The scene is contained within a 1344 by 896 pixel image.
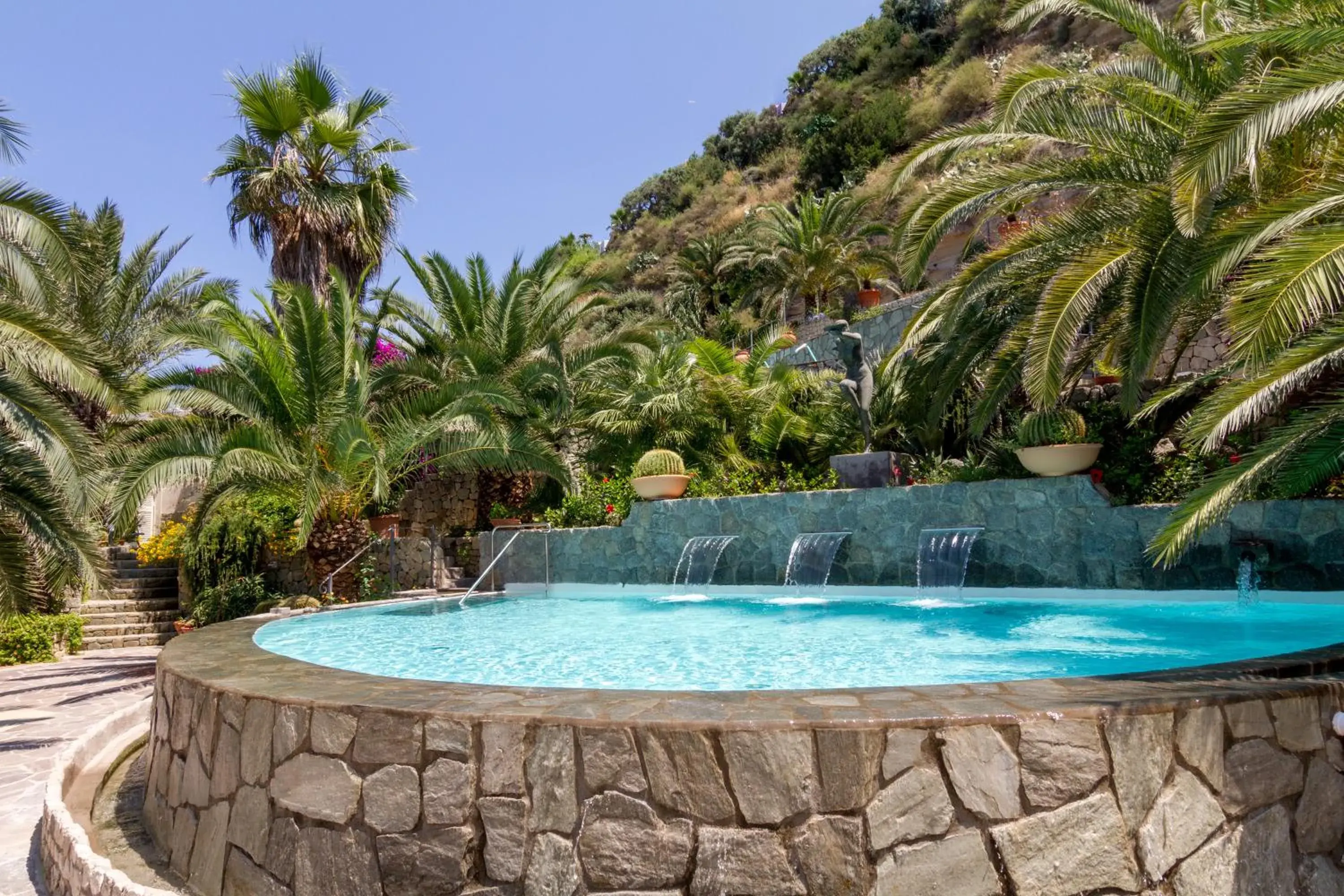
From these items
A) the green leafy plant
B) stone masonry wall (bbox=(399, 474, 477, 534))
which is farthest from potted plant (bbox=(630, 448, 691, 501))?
stone masonry wall (bbox=(399, 474, 477, 534))

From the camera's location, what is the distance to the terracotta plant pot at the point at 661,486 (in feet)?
45.3

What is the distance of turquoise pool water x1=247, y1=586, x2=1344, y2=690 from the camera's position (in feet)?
16.5

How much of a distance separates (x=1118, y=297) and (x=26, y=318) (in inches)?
430

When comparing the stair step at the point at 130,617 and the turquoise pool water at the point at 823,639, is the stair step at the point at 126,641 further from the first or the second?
the turquoise pool water at the point at 823,639

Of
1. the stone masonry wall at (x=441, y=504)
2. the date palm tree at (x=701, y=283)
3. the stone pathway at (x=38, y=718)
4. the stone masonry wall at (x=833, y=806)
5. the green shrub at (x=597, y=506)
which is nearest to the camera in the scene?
the stone masonry wall at (x=833, y=806)

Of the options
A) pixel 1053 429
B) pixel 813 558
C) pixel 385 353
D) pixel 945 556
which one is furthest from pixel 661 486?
pixel 385 353

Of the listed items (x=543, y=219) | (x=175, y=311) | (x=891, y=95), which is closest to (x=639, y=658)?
(x=175, y=311)

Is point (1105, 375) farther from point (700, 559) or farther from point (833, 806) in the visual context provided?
point (833, 806)

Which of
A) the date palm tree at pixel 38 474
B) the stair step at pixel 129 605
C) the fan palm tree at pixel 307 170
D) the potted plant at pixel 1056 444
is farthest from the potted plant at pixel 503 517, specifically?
the potted plant at pixel 1056 444

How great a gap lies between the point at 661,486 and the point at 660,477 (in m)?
0.15

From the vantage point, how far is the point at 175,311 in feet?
64.3

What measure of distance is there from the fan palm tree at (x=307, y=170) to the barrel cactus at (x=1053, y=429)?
13.2m

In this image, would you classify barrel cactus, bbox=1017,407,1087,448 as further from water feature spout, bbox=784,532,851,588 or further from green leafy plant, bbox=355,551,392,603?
green leafy plant, bbox=355,551,392,603

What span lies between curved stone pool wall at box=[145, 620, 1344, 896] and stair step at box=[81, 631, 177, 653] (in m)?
13.7
